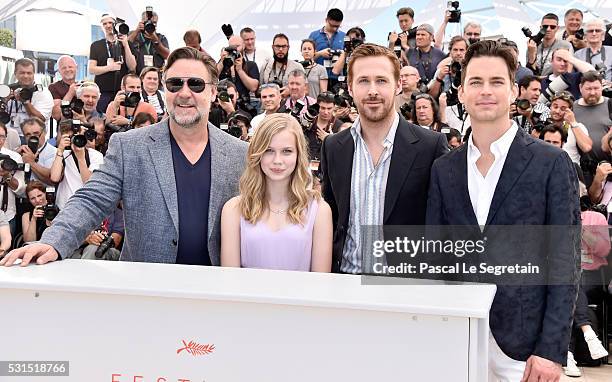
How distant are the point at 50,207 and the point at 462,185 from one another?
4.58 m

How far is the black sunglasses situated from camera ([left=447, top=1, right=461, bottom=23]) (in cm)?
534

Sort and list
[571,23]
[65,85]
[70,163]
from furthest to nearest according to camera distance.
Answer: [65,85] < [571,23] < [70,163]

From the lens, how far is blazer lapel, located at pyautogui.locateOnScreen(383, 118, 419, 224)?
2.62 m

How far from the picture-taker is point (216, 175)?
2.67 metres

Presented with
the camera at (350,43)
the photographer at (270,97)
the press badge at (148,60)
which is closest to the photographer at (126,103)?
the press badge at (148,60)

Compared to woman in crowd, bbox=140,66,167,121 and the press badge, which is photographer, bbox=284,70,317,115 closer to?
woman in crowd, bbox=140,66,167,121

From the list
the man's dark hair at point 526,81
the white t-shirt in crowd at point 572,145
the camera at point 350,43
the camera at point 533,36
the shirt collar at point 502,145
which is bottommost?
the shirt collar at point 502,145

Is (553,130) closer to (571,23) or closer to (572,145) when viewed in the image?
(572,145)

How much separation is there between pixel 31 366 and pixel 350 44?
5.78 m

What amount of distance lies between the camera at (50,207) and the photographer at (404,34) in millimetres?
3339

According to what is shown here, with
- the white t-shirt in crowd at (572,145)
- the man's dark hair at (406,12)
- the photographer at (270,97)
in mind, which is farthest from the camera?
the man's dark hair at (406,12)

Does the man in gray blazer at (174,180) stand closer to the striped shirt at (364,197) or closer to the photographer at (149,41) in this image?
the striped shirt at (364,197)

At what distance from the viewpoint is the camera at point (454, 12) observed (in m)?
7.55

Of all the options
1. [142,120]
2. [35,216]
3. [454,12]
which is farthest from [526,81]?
[35,216]
